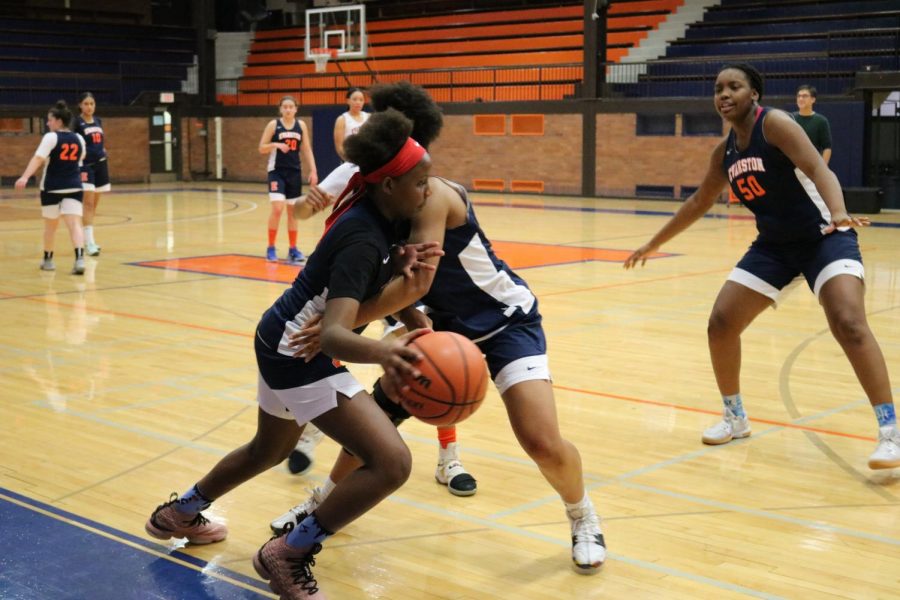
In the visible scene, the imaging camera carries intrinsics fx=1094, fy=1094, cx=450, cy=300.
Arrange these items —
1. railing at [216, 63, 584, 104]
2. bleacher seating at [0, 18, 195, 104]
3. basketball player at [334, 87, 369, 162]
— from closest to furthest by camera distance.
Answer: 1. basketball player at [334, 87, 369, 162]
2. railing at [216, 63, 584, 104]
3. bleacher seating at [0, 18, 195, 104]

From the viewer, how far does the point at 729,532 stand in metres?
3.84

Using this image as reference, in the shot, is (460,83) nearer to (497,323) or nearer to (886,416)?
(886,416)

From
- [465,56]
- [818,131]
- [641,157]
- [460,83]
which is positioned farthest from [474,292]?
[465,56]

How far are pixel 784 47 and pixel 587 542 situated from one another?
18.4 meters

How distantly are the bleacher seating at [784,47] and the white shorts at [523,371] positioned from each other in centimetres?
1662

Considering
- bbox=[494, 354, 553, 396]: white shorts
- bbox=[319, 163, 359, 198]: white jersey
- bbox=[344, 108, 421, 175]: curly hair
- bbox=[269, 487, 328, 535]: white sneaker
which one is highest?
bbox=[344, 108, 421, 175]: curly hair

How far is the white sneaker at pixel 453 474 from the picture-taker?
4.30m

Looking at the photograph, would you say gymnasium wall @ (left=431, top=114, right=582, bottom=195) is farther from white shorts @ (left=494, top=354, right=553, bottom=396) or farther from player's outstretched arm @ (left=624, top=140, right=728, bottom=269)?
white shorts @ (left=494, top=354, right=553, bottom=396)

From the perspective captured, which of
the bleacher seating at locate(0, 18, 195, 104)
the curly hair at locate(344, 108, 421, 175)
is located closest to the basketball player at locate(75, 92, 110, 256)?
the curly hair at locate(344, 108, 421, 175)

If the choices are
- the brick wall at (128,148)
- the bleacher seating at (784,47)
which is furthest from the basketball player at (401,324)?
the brick wall at (128,148)

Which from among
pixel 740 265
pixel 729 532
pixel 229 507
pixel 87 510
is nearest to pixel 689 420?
pixel 740 265

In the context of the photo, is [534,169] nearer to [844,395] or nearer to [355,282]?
[844,395]

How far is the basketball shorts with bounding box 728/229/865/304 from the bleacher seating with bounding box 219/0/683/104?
18.1m

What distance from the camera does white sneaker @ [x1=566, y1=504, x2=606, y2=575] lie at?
3488 millimetres
